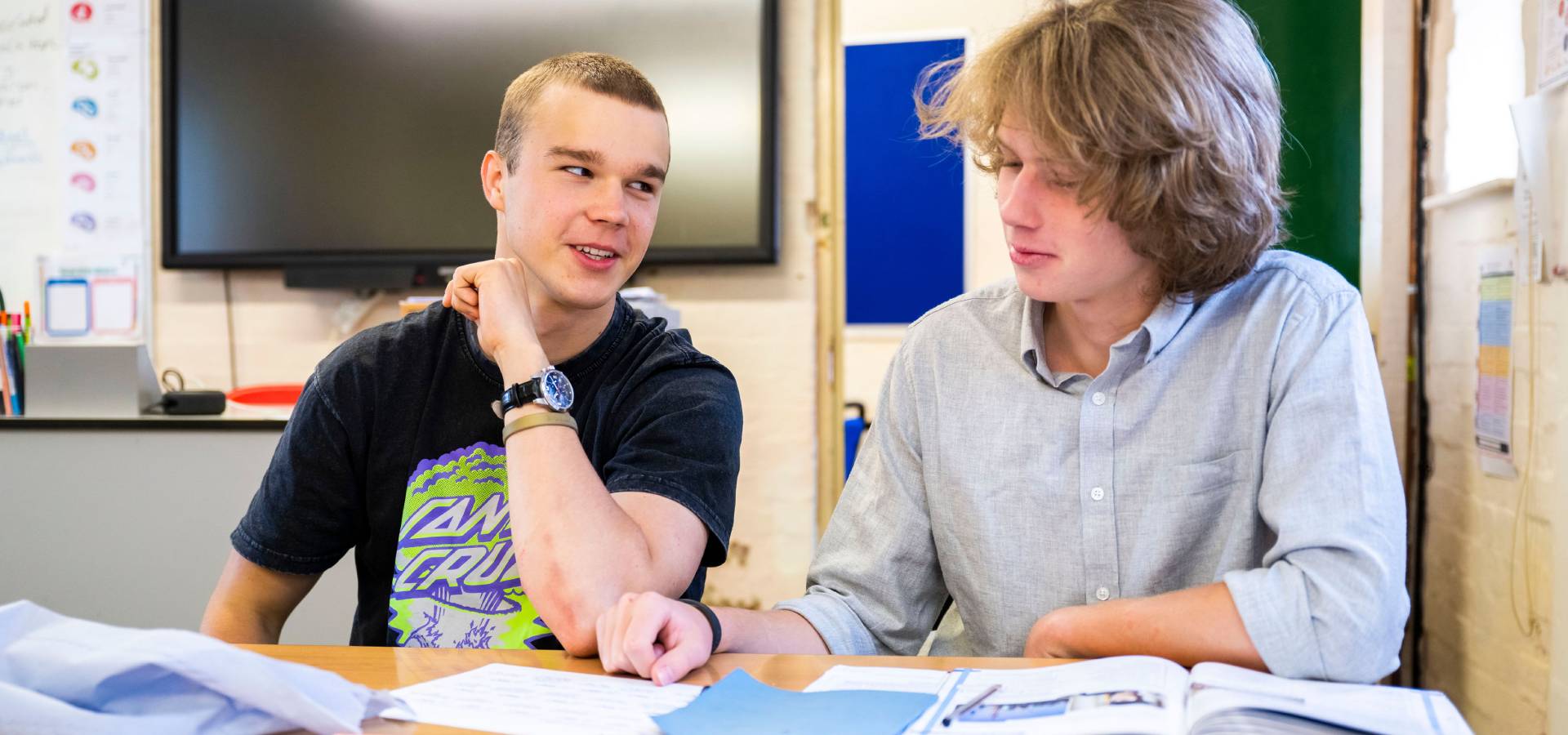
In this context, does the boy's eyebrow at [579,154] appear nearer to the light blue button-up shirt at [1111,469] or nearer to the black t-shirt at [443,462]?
the black t-shirt at [443,462]

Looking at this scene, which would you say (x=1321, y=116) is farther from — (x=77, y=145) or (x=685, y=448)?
(x=77, y=145)

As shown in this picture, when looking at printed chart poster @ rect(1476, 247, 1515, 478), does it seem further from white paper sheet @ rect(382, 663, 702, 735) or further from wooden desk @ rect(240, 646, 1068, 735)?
white paper sheet @ rect(382, 663, 702, 735)

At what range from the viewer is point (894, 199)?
4367 mm

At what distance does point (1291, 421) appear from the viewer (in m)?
1.00

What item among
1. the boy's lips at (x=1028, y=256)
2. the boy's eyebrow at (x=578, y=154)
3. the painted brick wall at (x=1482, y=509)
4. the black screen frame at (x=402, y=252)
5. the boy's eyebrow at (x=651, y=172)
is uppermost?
the black screen frame at (x=402, y=252)

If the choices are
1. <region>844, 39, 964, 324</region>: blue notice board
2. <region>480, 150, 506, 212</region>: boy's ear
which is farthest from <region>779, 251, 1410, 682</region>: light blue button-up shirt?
<region>844, 39, 964, 324</region>: blue notice board

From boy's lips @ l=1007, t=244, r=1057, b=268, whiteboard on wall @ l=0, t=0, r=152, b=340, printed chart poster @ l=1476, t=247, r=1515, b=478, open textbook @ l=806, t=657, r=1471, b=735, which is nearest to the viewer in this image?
open textbook @ l=806, t=657, r=1471, b=735

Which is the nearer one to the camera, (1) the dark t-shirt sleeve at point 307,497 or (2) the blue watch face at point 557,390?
(2) the blue watch face at point 557,390

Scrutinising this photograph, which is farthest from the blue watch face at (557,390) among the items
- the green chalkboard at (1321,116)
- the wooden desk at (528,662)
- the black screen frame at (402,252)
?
the green chalkboard at (1321,116)

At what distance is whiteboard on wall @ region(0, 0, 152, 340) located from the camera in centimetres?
306

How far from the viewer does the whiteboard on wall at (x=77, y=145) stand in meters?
3.06

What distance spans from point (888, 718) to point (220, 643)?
16.3 inches

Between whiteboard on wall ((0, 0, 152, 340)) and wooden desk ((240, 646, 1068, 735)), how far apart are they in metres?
2.56

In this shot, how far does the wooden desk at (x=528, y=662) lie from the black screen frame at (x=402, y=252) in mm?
1857
